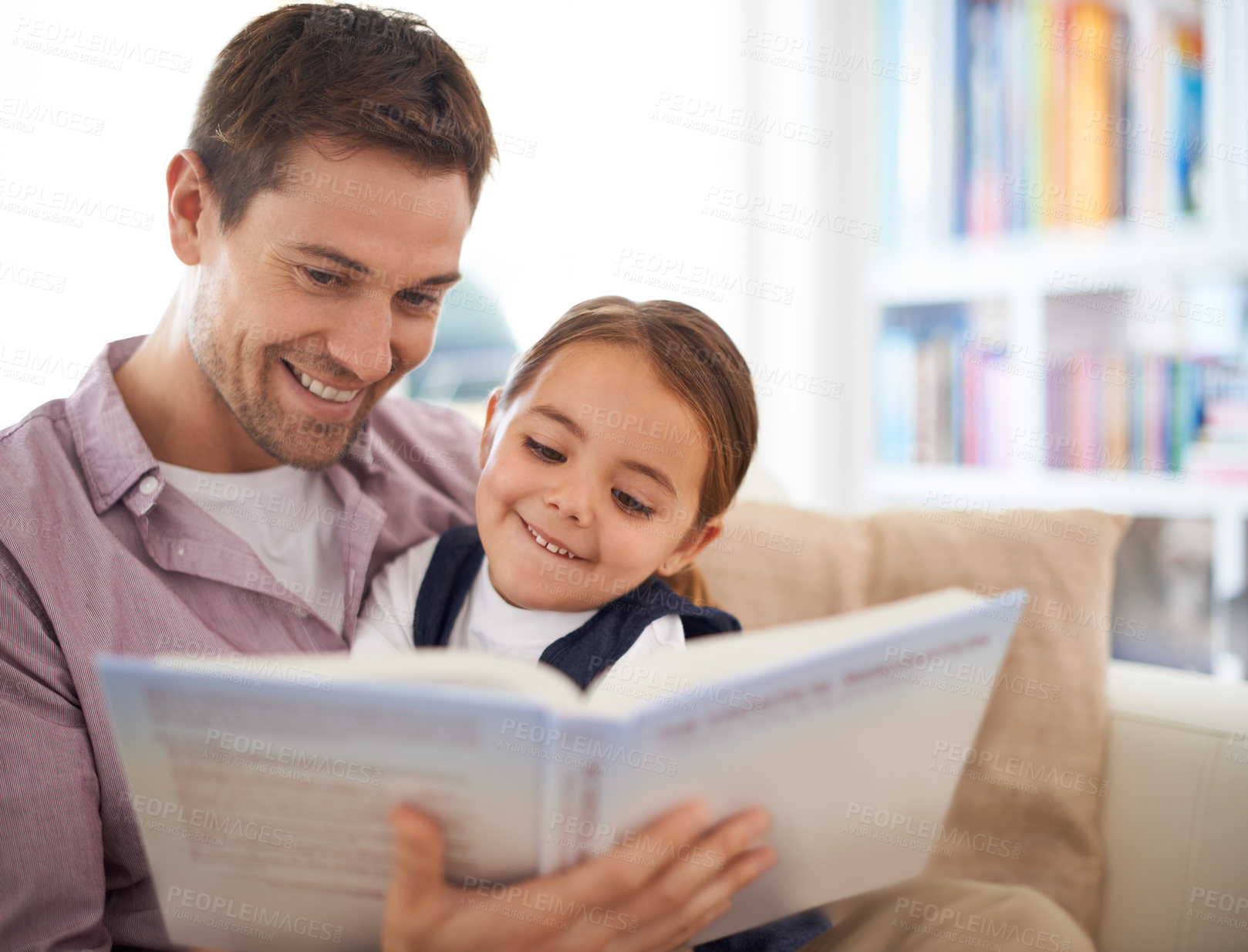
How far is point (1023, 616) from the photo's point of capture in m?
1.30

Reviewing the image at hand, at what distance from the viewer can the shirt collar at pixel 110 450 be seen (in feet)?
3.46

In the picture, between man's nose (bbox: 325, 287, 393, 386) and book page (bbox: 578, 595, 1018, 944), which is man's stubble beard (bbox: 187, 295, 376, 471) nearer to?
man's nose (bbox: 325, 287, 393, 386)

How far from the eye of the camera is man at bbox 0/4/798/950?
2.99ft

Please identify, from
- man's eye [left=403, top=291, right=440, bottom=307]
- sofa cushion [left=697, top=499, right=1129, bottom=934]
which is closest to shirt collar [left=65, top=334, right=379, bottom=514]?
A: man's eye [left=403, top=291, right=440, bottom=307]

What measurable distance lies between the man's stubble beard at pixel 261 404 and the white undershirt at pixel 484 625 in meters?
0.19

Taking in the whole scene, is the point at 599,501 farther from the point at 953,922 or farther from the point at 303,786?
the point at 953,922

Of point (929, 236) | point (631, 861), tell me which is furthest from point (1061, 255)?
point (631, 861)

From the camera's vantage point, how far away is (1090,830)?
1223 mm

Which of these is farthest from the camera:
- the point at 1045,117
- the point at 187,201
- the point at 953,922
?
the point at 1045,117

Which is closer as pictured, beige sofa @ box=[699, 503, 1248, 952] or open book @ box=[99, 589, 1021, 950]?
open book @ box=[99, 589, 1021, 950]

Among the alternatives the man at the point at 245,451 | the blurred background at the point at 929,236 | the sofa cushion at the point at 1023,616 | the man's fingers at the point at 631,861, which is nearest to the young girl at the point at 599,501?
the man at the point at 245,451

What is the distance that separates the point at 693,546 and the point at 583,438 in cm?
23

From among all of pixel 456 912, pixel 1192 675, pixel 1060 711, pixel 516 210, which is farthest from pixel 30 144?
pixel 1192 675

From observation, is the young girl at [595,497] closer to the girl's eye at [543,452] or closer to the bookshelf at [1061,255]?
the girl's eye at [543,452]
